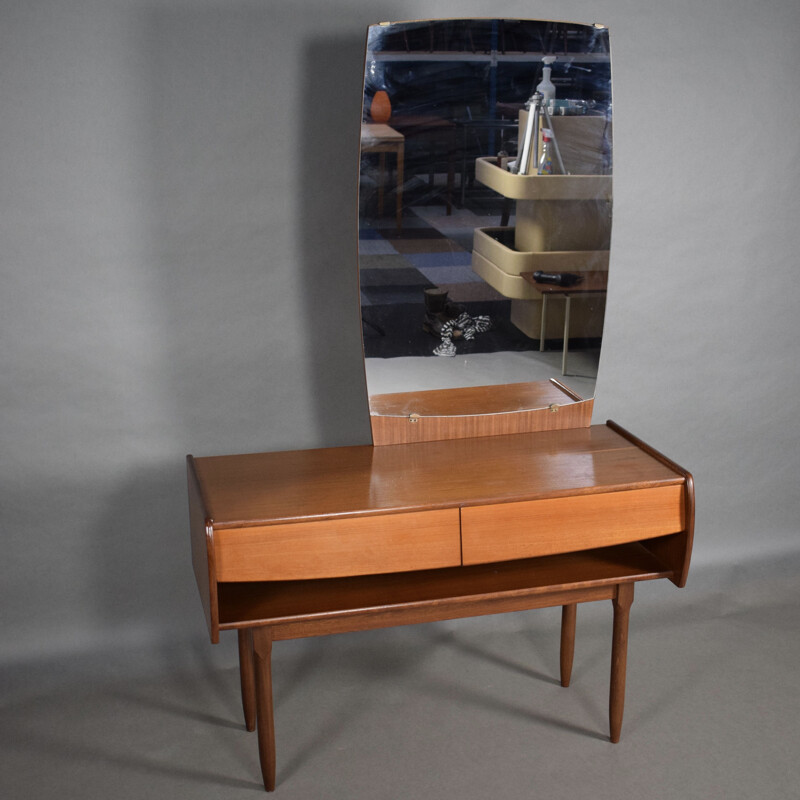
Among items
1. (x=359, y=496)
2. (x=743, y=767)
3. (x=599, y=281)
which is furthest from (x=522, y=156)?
(x=743, y=767)

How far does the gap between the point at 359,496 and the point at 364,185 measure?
69cm

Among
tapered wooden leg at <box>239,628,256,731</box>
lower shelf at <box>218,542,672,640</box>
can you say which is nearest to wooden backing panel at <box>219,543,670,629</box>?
lower shelf at <box>218,542,672,640</box>

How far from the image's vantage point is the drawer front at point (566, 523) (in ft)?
6.33

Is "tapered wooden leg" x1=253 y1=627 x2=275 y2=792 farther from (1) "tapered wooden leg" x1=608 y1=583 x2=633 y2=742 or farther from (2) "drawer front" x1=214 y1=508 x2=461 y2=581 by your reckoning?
(1) "tapered wooden leg" x1=608 y1=583 x2=633 y2=742

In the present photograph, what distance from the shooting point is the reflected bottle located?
2.11 m

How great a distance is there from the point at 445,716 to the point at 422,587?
0.52 meters

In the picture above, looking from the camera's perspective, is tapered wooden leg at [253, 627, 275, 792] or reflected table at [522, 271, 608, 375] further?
reflected table at [522, 271, 608, 375]

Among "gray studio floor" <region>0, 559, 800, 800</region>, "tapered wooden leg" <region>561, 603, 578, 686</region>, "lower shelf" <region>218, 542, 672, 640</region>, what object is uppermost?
"lower shelf" <region>218, 542, 672, 640</region>

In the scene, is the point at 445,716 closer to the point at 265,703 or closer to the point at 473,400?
the point at 265,703

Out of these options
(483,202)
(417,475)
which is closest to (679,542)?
(417,475)

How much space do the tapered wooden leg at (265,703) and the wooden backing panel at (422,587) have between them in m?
0.07

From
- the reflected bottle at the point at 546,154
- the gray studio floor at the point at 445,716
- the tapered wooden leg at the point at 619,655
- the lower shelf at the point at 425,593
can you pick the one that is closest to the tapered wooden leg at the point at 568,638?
the gray studio floor at the point at 445,716

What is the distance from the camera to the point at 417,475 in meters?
2.02

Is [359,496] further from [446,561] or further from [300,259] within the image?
[300,259]
